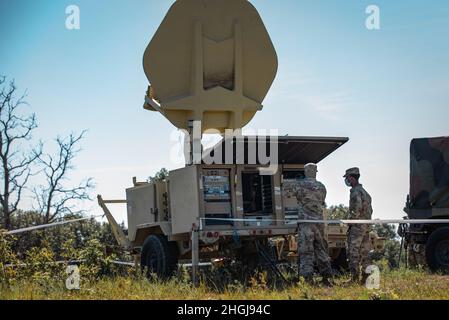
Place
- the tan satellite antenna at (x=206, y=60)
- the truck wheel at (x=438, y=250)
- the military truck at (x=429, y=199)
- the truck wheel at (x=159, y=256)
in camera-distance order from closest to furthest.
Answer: the truck wheel at (x=159, y=256)
the tan satellite antenna at (x=206, y=60)
the truck wheel at (x=438, y=250)
the military truck at (x=429, y=199)

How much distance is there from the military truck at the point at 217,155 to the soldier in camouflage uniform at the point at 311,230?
14.7 inches

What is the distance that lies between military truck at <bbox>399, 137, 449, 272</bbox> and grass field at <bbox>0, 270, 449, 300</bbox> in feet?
9.38

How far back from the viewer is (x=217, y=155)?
34.9 feet

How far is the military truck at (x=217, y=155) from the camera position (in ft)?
35.0

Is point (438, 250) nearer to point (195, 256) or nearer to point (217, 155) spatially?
point (217, 155)

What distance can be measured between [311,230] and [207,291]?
196cm

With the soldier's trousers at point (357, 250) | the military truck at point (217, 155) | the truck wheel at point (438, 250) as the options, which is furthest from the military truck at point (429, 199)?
the soldier's trousers at point (357, 250)

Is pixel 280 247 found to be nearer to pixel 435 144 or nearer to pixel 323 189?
pixel 323 189

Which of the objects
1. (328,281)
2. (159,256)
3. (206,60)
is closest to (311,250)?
(328,281)

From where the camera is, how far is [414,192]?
14078mm

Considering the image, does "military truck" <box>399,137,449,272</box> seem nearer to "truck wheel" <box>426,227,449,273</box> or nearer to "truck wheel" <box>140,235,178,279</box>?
"truck wheel" <box>426,227,449,273</box>

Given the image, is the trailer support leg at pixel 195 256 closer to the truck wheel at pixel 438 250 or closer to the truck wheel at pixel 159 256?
the truck wheel at pixel 159 256

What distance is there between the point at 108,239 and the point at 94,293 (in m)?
10.8

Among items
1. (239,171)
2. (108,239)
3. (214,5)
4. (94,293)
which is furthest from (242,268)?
(108,239)
